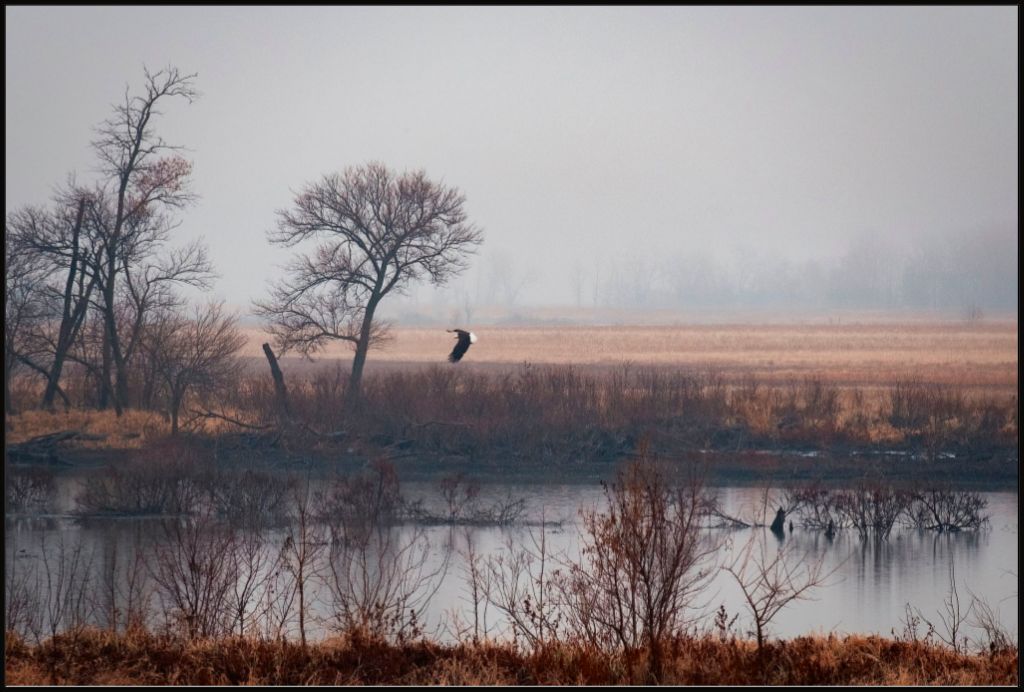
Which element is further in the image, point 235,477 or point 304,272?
point 304,272

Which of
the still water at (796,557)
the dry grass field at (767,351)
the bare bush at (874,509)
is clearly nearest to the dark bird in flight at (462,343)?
the still water at (796,557)

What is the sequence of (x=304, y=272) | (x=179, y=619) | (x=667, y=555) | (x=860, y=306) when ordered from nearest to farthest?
(x=667, y=555) < (x=179, y=619) < (x=304, y=272) < (x=860, y=306)

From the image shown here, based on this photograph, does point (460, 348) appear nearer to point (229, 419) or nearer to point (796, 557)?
point (796, 557)

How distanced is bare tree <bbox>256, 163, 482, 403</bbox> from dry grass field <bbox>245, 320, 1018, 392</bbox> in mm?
3167

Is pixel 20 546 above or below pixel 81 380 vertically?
below

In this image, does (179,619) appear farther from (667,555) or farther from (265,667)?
(667,555)

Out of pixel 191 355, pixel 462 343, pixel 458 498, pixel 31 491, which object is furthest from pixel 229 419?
pixel 462 343

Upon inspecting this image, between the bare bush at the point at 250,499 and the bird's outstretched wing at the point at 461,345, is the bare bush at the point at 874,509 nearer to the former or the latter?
the bird's outstretched wing at the point at 461,345

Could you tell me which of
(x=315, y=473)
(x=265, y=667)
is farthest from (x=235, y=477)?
(x=265, y=667)

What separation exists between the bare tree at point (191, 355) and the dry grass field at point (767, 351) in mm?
7293

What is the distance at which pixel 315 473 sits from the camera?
31750 millimetres

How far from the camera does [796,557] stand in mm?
21094

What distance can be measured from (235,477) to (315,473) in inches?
264

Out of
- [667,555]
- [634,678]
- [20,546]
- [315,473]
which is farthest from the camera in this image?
[315,473]
